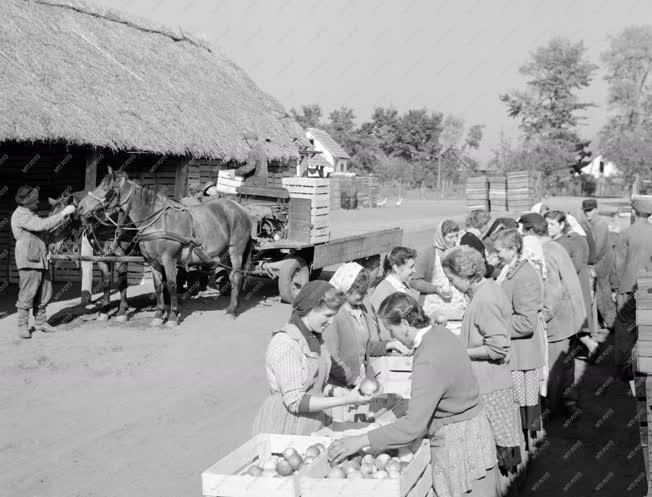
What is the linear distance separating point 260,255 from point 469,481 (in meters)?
9.58

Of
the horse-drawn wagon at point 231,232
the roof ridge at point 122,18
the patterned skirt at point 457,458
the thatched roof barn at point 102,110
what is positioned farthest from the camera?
the roof ridge at point 122,18

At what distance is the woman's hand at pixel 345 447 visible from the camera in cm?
397

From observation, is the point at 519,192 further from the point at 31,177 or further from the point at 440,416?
the point at 440,416

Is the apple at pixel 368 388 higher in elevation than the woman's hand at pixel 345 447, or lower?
higher

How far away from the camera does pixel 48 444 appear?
6.75m

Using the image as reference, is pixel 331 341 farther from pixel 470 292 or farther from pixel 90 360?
pixel 90 360

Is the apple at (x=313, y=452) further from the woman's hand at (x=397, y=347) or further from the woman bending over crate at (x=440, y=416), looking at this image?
the woman's hand at (x=397, y=347)

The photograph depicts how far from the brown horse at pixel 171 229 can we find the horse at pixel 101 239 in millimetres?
350

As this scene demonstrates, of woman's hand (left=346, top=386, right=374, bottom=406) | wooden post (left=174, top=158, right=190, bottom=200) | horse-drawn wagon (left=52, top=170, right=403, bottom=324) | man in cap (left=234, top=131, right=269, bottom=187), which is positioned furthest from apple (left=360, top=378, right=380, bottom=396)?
wooden post (left=174, top=158, right=190, bottom=200)

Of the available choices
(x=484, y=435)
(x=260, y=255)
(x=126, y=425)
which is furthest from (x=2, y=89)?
(x=484, y=435)

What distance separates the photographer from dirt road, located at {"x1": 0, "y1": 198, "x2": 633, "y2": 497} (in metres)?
6.09

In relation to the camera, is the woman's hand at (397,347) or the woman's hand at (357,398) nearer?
the woman's hand at (357,398)

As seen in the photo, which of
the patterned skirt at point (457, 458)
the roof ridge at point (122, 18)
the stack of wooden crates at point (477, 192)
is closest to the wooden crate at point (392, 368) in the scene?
the patterned skirt at point (457, 458)

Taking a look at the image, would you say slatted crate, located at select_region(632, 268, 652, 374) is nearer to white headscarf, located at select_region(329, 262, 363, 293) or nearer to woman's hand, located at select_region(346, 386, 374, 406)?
woman's hand, located at select_region(346, 386, 374, 406)
